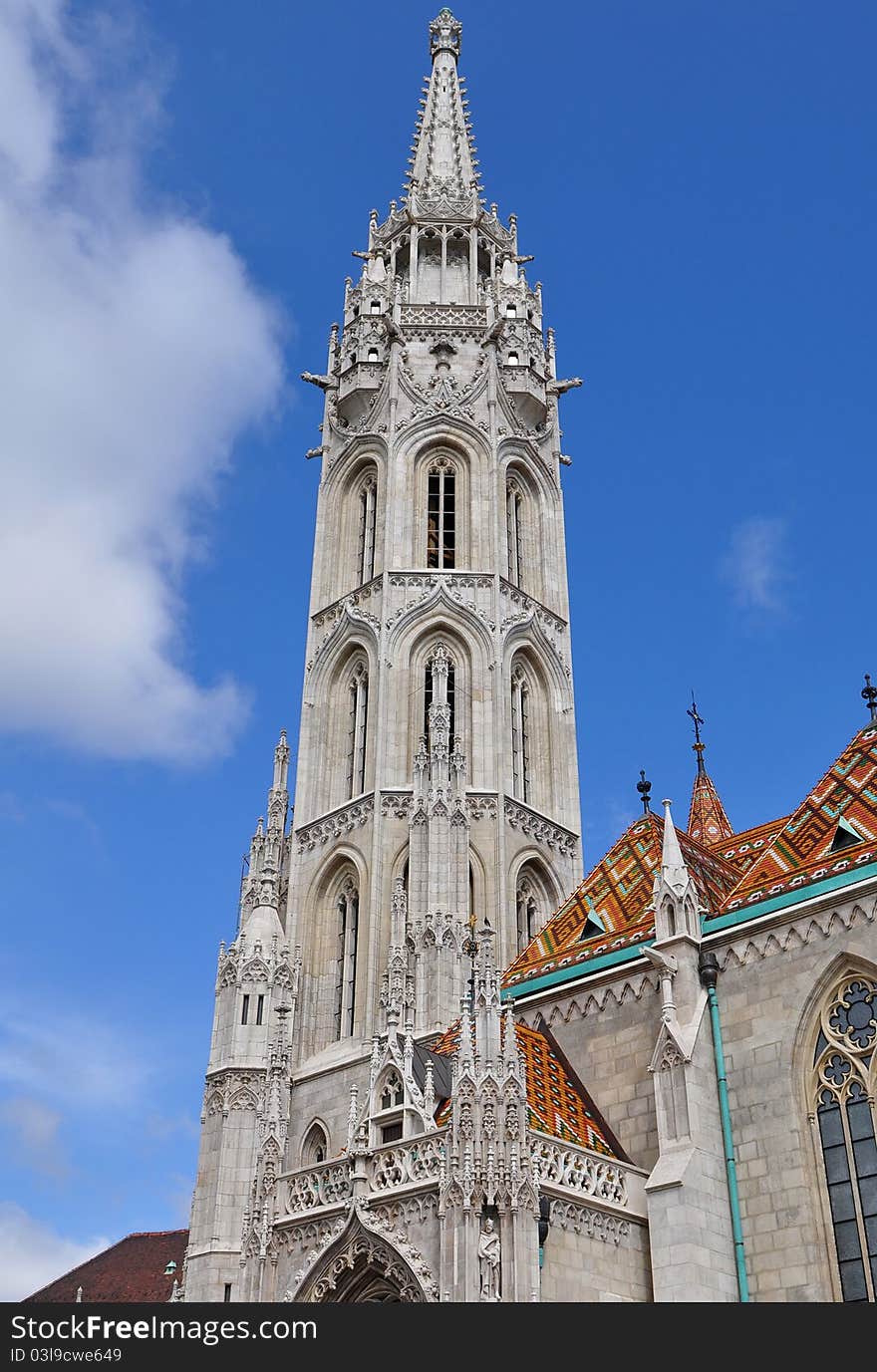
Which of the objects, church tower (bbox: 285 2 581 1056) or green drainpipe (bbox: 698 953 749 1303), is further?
church tower (bbox: 285 2 581 1056)

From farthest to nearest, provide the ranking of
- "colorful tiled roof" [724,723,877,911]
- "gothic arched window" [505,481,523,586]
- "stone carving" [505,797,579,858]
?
1. "gothic arched window" [505,481,523,586]
2. "stone carving" [505,797,579,858]
3. "colorful tiled roof" [724,723,877,911]

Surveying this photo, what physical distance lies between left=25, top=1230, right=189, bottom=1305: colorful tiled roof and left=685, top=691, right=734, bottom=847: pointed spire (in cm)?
1802

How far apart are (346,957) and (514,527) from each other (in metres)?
11.7

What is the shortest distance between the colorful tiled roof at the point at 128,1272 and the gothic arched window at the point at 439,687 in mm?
17522

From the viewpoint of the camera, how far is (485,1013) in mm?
17328

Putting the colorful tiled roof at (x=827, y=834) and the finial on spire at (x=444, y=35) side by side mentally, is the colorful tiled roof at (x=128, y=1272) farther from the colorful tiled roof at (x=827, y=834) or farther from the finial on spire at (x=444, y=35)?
the finial on spire at (x=444, y=35)

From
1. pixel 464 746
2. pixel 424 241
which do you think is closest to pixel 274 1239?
pixel 464 746

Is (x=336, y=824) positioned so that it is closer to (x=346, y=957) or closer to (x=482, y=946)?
(x=346, y=957)

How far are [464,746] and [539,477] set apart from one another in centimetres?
857

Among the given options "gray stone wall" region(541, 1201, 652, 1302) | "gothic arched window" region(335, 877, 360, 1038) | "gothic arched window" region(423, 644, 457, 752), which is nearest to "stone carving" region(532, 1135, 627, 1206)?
"gray stone wall" region(541, 1201, 652, 1302)

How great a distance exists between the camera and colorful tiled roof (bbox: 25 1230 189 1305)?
38.8 metres

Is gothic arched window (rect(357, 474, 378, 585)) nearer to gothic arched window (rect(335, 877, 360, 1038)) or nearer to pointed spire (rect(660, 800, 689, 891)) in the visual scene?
gothic arched window (rect(335, 877, 360, 1038))

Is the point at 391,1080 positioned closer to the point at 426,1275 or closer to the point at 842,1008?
the point at 426,1275

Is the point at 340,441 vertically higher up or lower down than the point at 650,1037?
higher up
